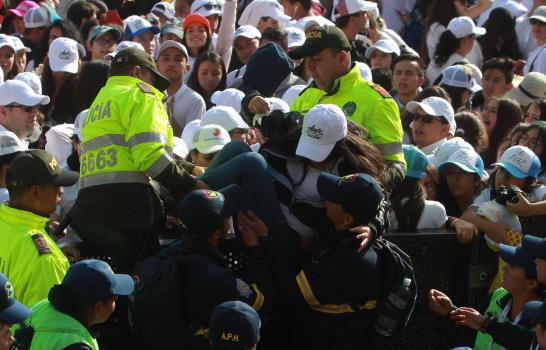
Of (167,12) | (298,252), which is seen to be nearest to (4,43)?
(167,12)

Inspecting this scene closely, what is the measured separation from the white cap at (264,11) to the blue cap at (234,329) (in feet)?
26.6

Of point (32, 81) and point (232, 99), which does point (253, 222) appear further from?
point (32, 81)

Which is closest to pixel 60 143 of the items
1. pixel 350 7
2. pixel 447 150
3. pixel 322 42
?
pixel 322 42

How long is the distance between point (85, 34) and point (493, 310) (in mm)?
7980

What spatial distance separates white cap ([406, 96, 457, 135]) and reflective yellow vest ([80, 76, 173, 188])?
3192 mm

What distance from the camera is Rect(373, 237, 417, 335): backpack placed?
260 inches

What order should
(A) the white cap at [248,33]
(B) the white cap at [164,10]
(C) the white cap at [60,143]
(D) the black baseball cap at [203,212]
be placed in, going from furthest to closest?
(B) the white cap at [164,10]
(A) the white cap at [248,33]
(C) the white cap at [60,143]
(D) the black baseball cap at [203,212]

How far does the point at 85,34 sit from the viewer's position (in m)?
13.6

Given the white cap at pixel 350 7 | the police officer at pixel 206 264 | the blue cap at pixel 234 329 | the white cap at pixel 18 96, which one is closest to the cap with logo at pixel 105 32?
the white cap at pixel 350 7

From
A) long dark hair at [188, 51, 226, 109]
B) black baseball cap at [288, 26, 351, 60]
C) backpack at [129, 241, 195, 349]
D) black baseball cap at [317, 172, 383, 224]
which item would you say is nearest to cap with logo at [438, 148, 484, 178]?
black baseball cap at [288, 26, 351, 60]

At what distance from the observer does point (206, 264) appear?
20.7ft

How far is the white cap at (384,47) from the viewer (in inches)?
491

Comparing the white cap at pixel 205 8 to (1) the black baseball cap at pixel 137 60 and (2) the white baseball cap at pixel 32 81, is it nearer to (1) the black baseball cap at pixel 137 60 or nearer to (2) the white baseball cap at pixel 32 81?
(2) the white baseball cap at pixel 32 81

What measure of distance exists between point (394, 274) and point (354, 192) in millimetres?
545
